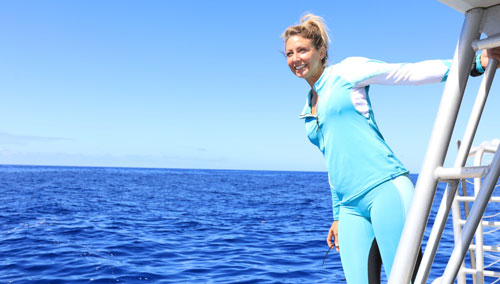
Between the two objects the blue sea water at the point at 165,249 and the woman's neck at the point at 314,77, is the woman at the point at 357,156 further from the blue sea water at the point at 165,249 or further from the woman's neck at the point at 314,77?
the blue sea water at the point at 165,249

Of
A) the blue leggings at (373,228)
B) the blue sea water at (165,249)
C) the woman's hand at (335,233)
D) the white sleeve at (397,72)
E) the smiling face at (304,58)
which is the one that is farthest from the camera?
the blue sea water at (165,249)

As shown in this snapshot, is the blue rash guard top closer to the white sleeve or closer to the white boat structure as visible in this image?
the white sleeve

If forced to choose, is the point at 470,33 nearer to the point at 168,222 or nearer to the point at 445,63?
the point at 445,63

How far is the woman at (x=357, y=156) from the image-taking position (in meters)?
2.03

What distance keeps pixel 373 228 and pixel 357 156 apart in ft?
1.19

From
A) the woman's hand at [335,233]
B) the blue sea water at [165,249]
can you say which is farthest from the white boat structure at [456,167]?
the blue sea water at [165,249]

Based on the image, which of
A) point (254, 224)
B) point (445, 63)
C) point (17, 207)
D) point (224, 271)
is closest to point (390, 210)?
point (445, 63)

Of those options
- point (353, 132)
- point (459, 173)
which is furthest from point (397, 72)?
point (459, 173)

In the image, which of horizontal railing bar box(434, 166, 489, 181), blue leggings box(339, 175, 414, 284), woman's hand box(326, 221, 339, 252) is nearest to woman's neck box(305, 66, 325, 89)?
blue leggings box(339, 175, 414, 284)

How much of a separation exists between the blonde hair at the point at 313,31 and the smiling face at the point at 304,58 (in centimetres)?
2

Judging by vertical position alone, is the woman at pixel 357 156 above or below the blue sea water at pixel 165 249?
above

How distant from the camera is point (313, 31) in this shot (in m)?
2.38

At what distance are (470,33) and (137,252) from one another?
34.4ft

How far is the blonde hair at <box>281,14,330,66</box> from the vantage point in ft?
7.79
